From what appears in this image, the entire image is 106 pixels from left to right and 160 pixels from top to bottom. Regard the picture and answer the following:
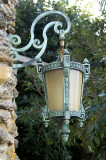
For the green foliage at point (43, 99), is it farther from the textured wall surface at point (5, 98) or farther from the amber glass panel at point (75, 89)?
the textured wall surface at point (5, 98)

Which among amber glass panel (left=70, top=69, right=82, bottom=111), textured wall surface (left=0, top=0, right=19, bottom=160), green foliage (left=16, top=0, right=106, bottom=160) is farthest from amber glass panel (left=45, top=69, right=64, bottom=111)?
green foliage (left=16, top=0, right=106, bottom=160)

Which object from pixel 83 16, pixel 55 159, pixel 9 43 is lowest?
pixel 55 159

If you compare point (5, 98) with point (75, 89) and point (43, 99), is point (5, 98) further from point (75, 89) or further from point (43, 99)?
point (43, 99)

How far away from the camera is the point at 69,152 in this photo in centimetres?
592

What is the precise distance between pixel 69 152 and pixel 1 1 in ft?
13.5

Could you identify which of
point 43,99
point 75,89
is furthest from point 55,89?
point 43,99

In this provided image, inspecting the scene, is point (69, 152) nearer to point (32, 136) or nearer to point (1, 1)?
point (32, 136)

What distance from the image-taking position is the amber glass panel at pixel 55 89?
82.7 inches

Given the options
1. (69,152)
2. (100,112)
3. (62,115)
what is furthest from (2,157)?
(69,152)

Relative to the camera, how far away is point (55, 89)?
2131 mm

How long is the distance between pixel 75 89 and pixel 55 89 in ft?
0.47

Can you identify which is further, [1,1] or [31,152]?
[31,152]

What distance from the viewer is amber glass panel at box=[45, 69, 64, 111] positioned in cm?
210

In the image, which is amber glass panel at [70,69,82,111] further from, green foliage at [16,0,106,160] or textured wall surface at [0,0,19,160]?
green foliage at [16,0,106,160]
